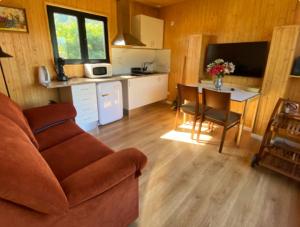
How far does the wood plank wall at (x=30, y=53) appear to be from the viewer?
246cm

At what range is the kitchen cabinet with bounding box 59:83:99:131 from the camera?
268 cm

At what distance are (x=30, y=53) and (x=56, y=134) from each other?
64.8 inches

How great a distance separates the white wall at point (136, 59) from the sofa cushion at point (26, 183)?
3.26 metres

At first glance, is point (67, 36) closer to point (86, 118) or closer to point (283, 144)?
point (86, 118)

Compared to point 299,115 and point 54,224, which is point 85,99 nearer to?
point 54,224

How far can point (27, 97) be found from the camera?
272 centimetres

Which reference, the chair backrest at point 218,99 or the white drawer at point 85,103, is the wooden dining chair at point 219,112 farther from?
the white drawer at point 85,103

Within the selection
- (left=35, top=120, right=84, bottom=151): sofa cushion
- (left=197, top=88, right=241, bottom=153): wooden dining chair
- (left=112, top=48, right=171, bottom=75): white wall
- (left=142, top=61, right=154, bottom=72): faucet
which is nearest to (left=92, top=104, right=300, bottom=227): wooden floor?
(left=197, top=88, right=241, bottom=153): wooden dining chair

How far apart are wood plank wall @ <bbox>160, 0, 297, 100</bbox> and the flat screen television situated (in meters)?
0.14

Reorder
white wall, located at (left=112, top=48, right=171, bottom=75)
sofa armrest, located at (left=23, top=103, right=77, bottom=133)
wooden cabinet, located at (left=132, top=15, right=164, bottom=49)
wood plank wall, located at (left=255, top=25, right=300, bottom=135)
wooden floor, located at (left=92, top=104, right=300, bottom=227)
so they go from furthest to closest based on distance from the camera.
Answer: white wall, located at (left=112, top=48, right=171, bottom=75)
wooden cabinet, located at (left=132, top=15, right=164, bottom=49)
wood plank wall, located at (left=255, top=25, right=300, bottom=135)
sofa armrest, located at (left=23, top=103, right=77, bottom=133)
wooden floor, located at (left=92, top=104, right=300, bottom=227)

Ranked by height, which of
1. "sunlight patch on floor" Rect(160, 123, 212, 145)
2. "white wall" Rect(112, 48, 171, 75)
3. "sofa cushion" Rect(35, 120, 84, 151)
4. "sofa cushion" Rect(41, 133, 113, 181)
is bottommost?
→ "sunlight patch on floor" Rect(160, 123, 212, 145)

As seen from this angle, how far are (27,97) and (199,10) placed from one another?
3617mm

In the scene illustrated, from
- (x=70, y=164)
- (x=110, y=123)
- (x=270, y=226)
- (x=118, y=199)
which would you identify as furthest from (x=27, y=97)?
(x=270, y=226)

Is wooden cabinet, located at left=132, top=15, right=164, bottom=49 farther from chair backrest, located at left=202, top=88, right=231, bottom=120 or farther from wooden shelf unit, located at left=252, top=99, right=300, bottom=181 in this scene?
wooden shelf unit, located at left=252, top=99, right=300, bottom=181
